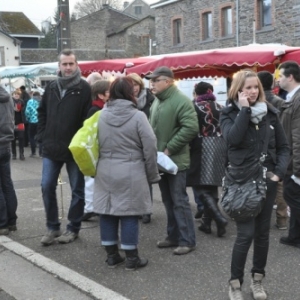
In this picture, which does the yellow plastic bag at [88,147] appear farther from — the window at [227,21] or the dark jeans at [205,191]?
the window at [227,21]

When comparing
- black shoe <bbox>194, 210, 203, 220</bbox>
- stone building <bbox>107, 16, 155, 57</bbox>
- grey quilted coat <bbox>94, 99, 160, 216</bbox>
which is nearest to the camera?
grey quilted coat <bbox>94, 99, 160, 216</bbox>

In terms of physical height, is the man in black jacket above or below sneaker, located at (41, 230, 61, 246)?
above

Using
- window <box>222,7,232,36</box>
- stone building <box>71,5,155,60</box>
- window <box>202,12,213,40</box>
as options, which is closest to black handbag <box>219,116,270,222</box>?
window <box>222,7,232,36</box>

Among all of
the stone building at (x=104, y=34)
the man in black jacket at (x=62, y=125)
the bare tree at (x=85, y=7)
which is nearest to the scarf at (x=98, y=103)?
the man in black jacket at (x=62, y=125)

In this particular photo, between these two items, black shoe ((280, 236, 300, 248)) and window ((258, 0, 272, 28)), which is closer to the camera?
black shoe ((280, 236, 300, 248))

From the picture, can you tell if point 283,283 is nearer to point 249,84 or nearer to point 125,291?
point 125,291

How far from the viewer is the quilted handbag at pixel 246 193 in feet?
13.4

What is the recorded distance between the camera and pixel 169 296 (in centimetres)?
450

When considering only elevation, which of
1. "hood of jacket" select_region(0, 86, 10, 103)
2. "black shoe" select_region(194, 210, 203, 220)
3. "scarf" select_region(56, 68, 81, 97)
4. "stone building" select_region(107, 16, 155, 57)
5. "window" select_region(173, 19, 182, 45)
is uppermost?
"stone building" select_region(107, 16, 155, 57)

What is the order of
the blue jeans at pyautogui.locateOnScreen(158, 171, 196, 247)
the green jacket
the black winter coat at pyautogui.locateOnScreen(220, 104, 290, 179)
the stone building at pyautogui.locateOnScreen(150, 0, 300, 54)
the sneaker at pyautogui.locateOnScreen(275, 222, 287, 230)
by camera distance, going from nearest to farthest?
1. the black winter coat at pyautogui.locateOnScreen(220, 104, 290, 179)
2. the green jacket
3. the blue jeans at pyautogui.locateOnScreen(158, 171, 196, 247)
4. the sneaker at pyautogui.locateOnScreen(275, 222, 287, 230)
5. the stone building at pyautogui.locateOnScreen(150, 0, 300, 54)

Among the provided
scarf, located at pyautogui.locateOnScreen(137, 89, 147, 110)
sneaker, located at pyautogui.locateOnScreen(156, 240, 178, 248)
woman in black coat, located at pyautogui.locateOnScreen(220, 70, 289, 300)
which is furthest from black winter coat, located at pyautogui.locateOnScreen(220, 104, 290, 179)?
scarf, located at pyautogui.locateOnScreen(137, 89, 147, 110)

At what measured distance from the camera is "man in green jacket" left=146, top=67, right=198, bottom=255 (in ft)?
17.9

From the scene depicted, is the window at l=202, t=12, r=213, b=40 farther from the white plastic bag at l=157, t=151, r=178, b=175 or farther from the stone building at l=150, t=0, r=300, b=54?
the white plastic bag at l=157, t=151, r=178, b=175

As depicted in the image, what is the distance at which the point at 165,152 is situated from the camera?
5527 millimetres
